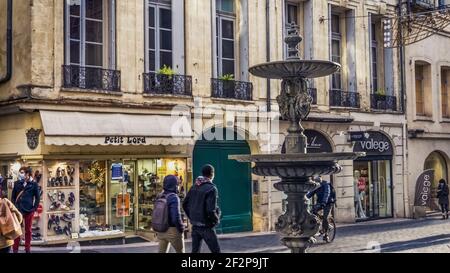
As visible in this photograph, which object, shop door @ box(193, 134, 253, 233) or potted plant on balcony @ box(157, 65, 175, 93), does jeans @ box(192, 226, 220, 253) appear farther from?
shop door @ box(193, 134, 253, 233)

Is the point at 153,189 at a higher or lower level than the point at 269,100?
lower

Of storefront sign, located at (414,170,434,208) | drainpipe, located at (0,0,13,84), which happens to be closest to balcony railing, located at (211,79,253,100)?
drainpipe, located at (0,0,13,84)

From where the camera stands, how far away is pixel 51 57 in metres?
14.1

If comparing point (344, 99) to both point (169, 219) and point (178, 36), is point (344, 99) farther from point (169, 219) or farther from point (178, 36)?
point (169, 219)

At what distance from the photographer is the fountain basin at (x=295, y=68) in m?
9.57

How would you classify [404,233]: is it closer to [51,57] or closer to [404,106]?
[404,106]

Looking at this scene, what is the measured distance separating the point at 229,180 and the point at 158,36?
4.45 meters

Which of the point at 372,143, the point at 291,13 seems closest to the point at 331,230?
the point at 372,143

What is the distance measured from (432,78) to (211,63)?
10.9 meters

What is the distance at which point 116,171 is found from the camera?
15.4m

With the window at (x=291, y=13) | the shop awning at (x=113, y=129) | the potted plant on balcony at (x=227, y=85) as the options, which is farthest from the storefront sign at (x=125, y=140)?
the window at (x=291, y=13)

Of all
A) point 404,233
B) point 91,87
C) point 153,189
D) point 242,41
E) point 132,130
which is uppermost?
point 242,41
